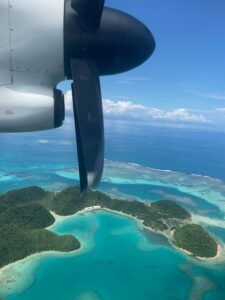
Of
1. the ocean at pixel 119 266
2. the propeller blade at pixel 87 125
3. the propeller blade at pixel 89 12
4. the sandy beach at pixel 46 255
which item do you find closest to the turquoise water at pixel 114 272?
the ocean at pixel 119 266

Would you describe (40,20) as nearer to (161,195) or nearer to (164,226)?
(164,226)

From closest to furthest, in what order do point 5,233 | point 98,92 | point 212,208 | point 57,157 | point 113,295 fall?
point 98,92, point 113,295, point 5,233, point 212,208, point 57,157

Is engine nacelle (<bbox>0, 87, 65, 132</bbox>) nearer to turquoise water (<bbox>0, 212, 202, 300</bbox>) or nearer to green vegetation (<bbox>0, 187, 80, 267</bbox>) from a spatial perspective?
turquoise water (<bbox>0, 212, 202, 300</bbox>)

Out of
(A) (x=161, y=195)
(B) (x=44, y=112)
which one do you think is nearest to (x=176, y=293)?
(B) (x=44, y=112)

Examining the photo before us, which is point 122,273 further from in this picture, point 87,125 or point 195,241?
point 87,125

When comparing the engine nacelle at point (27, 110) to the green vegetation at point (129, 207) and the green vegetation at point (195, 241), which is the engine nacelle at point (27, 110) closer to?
the green vegetation at point (195, 241)

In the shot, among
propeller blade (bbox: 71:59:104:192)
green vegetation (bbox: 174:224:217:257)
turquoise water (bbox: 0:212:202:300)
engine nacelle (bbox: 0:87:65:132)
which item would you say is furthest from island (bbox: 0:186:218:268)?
propeller blade (bbox: 71:59:104:192)
